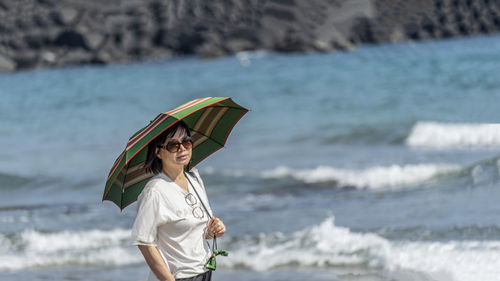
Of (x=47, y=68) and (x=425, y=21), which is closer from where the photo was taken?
(x=425, y=21)

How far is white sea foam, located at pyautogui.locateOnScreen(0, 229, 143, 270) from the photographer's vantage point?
733 centimetres

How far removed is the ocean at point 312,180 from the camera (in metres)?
6.78

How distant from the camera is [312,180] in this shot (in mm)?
11414

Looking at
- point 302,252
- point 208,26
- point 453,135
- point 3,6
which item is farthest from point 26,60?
point 302,252

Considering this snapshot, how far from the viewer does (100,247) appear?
7875 millimetres

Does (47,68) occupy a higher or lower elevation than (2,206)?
higher

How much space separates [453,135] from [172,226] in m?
12.0

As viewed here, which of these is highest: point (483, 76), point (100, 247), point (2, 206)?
point (483, 76)

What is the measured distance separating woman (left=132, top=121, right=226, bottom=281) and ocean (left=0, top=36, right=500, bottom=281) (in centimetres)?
323

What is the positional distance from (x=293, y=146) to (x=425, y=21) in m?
16.2

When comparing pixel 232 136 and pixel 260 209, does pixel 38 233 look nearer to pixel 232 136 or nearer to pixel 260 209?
pixel 260 209

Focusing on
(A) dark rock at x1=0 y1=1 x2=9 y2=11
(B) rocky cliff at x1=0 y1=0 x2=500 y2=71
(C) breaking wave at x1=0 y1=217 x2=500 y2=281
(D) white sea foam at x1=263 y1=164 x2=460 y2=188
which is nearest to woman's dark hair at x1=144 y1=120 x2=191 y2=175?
(C) breaking wave at x1=0 y1=217 x2=500 y2=281

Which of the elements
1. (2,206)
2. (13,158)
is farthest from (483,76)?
(2,206)

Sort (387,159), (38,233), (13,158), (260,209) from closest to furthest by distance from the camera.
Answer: (38,233) → (260,209) → (387,159) → (13,158)
